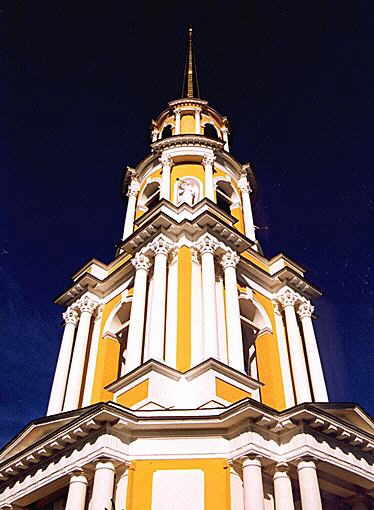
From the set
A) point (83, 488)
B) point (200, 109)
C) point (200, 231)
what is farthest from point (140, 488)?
point (200, 109)

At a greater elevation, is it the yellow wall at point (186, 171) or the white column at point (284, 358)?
the yellow wall at point (186, 171)

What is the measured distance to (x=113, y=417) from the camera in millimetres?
14211

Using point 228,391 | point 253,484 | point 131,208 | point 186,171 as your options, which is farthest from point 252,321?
point 253,484

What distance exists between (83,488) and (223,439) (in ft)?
11.9

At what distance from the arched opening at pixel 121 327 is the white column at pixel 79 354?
97 cm

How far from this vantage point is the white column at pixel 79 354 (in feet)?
65.7

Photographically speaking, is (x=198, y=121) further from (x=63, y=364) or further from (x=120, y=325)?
(x=63, y=364)

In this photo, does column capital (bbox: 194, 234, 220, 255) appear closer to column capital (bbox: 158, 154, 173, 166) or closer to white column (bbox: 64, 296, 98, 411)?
white column (bbox: 64, 296, 98, 411)

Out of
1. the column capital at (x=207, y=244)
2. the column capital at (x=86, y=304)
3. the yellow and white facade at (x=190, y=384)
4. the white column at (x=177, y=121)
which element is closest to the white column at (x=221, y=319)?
the yellow and white facade at (x=190, y=384)

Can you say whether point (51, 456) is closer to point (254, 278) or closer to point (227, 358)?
point (227, 358)

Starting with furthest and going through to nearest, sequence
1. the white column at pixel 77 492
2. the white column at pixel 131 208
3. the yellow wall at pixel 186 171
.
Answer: the white column at pixel 131 208 → the yellow wall at pixel 186 171 → the white column at pixel 77 492

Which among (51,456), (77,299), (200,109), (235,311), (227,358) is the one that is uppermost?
(200,109)

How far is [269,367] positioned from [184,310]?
403cm

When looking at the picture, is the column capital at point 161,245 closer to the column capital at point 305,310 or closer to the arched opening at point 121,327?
the arched opening at point 121,327
